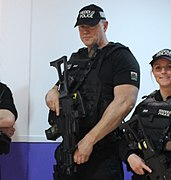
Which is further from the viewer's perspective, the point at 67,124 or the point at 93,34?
the point at 93,34

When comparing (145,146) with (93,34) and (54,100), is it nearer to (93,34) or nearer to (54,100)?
(54,100)

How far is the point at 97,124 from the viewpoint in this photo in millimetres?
1719

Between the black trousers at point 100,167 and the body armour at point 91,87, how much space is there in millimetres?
139

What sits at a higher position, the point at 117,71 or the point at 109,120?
the point at 117,71

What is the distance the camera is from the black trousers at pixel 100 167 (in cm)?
176

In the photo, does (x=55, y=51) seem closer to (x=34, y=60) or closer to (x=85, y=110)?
(x=34, y=60)

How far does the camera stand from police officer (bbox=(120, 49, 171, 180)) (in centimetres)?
156

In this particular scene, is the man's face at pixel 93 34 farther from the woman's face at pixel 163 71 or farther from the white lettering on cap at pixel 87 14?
the woman's face at pixel 163 71

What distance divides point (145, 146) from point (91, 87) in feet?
1.32

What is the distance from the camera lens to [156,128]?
1623 mm

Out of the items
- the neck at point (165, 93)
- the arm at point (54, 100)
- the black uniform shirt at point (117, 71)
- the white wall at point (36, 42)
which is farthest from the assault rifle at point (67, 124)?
the white wall at point (36, 42)

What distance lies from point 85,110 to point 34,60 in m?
0.84

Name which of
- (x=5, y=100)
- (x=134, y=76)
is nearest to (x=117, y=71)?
(x=134, y=76)

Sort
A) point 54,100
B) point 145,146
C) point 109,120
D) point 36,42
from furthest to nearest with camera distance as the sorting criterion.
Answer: point 36,42
point 54,100
point 109,120
point 145,146
